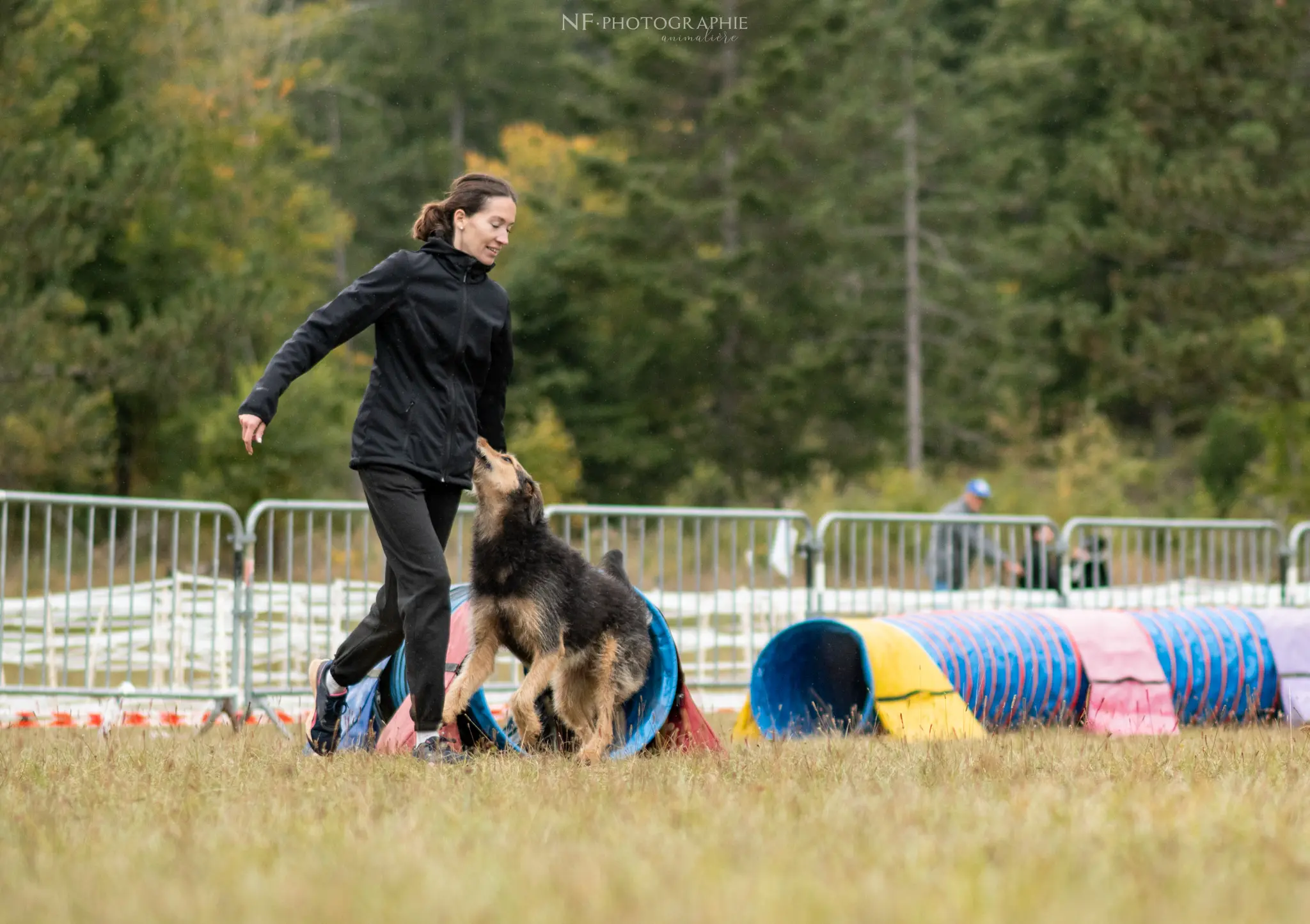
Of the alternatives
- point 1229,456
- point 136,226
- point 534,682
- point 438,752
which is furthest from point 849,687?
point 1229,456

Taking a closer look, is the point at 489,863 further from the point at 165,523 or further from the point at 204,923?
the point at 165,523

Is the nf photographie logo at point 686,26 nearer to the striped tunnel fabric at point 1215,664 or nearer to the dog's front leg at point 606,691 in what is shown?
the striped tunnel fabric at point 1215,664

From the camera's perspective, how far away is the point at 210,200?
2819 cm

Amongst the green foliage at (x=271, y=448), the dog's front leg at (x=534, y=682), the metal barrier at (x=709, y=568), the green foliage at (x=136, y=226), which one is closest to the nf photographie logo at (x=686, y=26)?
the green foliage at (x=136, y=226)

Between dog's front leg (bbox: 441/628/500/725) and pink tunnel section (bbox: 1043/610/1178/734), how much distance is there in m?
3.41

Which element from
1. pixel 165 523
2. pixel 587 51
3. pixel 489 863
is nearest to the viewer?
pixel 489 863

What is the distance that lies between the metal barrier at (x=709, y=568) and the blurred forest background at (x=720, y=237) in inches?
554

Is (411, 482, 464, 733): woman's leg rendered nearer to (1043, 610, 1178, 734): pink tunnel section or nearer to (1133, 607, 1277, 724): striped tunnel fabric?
(1043, 610, 1178, 734): pink tunnel section

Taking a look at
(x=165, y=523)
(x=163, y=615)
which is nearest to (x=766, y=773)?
(x=163, y=615)

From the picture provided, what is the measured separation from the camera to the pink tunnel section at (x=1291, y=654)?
8.46m

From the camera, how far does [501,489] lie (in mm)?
6039

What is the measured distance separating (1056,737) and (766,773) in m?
2.14

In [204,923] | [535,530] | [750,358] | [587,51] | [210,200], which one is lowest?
[204,923]

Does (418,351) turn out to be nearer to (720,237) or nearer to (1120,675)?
(1120,675)
